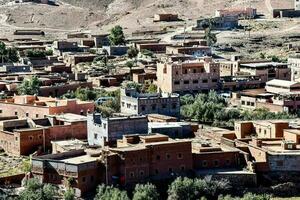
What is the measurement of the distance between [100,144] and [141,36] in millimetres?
48066

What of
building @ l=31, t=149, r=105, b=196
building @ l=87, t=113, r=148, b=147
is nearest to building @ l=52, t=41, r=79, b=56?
building @ l=87, t=113, r=148, b=147

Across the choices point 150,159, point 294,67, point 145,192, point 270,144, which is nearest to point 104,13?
point 294,67

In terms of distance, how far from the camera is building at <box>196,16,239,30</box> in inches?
3073

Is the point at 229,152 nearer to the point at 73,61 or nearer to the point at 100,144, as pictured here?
the point at 100,144

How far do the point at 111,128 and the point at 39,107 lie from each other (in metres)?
7.01

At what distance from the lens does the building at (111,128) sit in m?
30.8

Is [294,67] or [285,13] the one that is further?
[285,13]

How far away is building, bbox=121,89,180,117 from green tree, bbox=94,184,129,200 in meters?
11.4

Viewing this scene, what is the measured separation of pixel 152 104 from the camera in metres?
37.6

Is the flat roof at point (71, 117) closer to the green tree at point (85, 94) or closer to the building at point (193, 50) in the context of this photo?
the green tree at point (85, 94)

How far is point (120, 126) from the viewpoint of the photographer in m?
31.0

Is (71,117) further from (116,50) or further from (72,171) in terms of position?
(116,50)

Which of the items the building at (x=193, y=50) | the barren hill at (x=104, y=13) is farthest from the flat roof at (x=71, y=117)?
the barren hill at (x=104, y=13)

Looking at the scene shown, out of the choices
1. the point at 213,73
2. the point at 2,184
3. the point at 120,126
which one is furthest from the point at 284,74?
the point at 2,184
